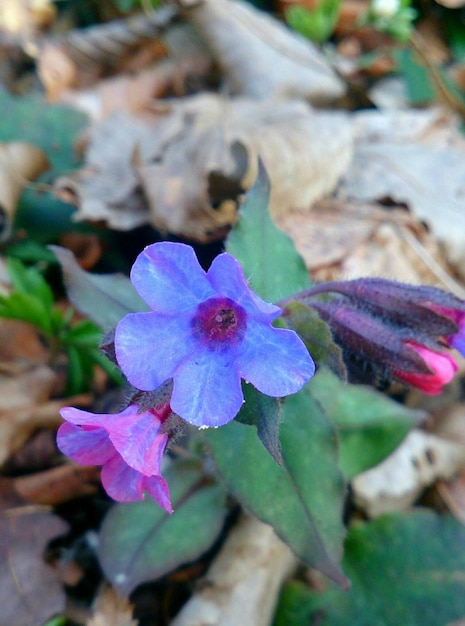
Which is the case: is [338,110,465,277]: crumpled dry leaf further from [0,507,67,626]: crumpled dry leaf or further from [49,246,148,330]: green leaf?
[0,507,67,626]: crumpled dry leaf

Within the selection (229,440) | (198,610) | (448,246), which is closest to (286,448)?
(229,440)

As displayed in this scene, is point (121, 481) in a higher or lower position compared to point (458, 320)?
lower

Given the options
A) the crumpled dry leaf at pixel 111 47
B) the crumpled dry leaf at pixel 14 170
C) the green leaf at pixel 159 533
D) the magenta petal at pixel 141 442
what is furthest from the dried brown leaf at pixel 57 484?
the crumpled dry leaf at pixel 111 47

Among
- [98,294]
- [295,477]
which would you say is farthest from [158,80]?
[295,477]

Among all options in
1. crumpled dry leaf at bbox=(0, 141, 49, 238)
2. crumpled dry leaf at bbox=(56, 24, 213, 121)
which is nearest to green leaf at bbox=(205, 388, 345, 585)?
crumpled dry leaf at bbox=(0, 141, 49, 238)

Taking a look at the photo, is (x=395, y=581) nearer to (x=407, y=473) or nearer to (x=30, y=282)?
(x=407, y=473)

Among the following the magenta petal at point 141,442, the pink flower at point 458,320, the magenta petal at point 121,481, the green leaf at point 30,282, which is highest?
the pink flower at point 458,320

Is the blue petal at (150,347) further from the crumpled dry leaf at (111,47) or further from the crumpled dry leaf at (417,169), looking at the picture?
the crumpled dry leaf at (111,47)
